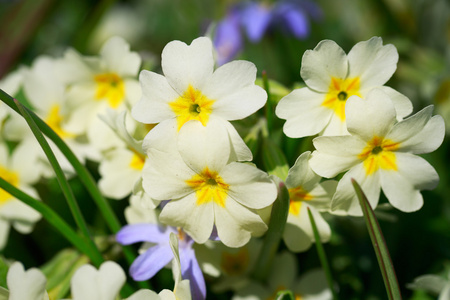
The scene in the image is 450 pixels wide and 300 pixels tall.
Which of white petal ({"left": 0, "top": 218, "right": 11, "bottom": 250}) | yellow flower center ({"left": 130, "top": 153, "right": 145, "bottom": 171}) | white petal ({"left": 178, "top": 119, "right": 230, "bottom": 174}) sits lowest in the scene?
white petal ({"left": 0, "top": 218, "right": 11, "bottom": 250})

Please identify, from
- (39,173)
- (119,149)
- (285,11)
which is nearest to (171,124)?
(119,149)

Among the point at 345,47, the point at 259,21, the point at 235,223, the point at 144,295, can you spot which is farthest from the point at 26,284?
the point at 345,47

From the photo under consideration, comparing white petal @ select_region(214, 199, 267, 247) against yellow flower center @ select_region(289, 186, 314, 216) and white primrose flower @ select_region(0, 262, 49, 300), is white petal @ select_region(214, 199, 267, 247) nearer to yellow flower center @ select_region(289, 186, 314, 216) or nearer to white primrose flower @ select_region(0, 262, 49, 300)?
yellow flower center @ select_region(289, 186, 314, 216)

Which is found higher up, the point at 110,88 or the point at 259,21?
the point at 110,88

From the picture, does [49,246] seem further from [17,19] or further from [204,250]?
[17,19]

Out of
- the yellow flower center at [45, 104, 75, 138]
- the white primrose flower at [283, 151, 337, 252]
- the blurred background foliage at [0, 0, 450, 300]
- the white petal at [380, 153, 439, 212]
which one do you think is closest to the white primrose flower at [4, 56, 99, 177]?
the yellow flower center at [45, 104, 75, 138]

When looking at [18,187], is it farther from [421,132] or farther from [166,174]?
[421,132]
